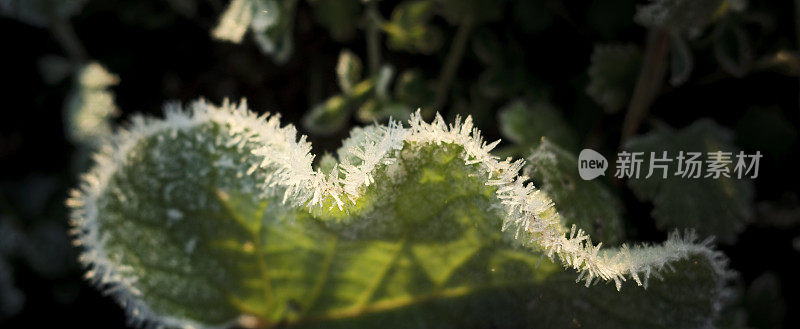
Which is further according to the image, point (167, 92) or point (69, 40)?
point (167, 92)

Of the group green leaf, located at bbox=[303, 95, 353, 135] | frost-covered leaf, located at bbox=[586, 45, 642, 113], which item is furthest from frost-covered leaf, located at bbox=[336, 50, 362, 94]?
frost-covered leaf, located at bbox=[586, 45, 642, 113]

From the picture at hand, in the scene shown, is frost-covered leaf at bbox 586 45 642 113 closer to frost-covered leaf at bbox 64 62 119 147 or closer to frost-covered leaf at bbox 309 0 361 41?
frost-covered leaf at bbox 309 0 361 41

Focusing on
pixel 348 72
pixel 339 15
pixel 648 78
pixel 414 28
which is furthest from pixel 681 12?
pixel 339 15

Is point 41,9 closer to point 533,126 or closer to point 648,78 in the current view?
point 533,126

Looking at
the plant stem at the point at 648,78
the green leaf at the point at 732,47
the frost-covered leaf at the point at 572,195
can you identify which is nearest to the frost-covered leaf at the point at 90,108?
the frost-covered leaf at the point at 572,195

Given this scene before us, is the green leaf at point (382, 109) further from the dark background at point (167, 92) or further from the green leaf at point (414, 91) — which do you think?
the dark background at point (167, 92)

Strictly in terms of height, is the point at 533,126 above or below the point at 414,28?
below

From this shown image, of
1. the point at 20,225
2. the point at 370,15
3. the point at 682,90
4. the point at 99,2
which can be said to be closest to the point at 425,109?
the point at 370,15
